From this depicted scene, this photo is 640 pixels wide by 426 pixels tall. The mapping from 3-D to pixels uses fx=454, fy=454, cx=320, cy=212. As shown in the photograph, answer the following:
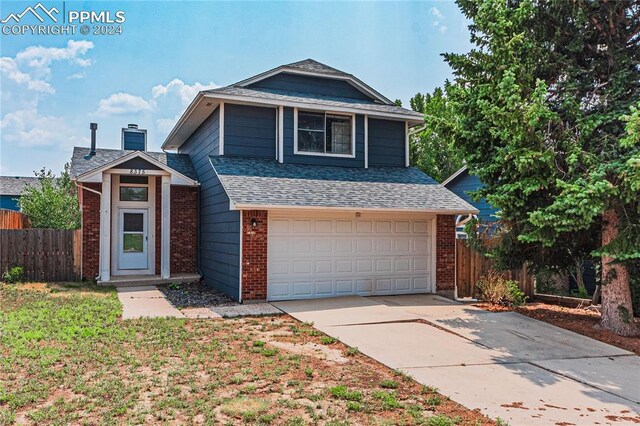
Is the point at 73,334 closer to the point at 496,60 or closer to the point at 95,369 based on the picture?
the point at 95,369

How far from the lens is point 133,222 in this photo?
1360 cm

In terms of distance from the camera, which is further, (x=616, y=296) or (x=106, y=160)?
(x=106, y=160)

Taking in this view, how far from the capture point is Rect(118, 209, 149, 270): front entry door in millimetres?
13445

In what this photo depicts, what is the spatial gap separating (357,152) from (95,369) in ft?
30.7

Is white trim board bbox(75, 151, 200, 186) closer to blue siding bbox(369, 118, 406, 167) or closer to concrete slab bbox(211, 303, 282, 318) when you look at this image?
concrete slab bbox(211, 303, 282, 318)

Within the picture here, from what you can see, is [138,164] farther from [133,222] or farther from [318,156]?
[318,156]

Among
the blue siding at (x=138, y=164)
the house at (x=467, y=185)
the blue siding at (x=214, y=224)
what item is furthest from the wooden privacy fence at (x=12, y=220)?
the house at (x=467, y=185)

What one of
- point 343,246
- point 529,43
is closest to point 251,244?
point 343,246

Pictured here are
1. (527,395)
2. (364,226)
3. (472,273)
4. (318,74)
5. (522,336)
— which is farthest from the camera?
(318,74)

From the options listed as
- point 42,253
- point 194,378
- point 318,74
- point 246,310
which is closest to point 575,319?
point 246,310

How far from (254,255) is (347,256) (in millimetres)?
2431

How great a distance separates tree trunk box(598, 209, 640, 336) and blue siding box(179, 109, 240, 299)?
23.8ft

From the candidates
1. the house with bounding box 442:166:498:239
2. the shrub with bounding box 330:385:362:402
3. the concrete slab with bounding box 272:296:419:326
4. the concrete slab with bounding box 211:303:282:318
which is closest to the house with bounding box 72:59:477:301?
the concrete slab with bounding box 211:303:282:318

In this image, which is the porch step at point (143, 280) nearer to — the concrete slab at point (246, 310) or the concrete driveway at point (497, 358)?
the concrete slab at point (246, 310)
